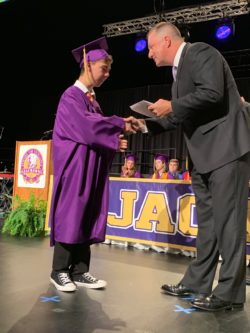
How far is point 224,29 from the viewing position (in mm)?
7227

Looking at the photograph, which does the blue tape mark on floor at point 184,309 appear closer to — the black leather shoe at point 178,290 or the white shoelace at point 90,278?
the black leather shoe at point 178,290

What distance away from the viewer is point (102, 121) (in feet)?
6.93

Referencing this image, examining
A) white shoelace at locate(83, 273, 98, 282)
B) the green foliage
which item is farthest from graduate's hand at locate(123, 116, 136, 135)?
the green foliage

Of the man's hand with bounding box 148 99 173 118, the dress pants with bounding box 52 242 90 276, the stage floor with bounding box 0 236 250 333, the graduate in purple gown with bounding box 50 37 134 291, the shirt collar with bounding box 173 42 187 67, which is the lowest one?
the stage floor with bounding box 0 236 250 333

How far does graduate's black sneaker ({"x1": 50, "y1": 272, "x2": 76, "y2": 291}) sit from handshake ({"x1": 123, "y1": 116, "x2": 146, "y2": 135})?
34.5 inches

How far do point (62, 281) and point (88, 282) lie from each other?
16cm

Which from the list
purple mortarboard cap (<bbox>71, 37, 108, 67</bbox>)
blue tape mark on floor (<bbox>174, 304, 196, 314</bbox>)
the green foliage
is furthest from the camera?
the green foliage

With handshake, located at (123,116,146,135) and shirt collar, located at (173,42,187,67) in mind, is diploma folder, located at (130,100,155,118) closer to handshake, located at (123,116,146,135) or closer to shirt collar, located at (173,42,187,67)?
handshake, located at (123,116,146,135)

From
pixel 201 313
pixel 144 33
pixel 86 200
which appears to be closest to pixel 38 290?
pixel 86 200

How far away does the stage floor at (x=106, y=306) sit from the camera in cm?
159

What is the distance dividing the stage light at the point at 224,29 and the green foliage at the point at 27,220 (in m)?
4.81

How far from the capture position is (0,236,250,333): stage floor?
159 centimetres

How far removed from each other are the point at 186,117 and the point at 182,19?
6215mm

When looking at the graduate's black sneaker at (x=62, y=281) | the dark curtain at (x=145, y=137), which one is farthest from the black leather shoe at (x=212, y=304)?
the dark curtain at (x=145, y=137)
